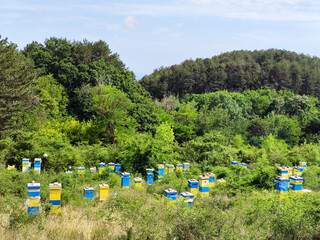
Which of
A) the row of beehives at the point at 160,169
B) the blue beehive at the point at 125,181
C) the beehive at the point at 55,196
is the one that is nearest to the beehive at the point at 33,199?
the beehive at the point at 55,196

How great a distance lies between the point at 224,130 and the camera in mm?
29781

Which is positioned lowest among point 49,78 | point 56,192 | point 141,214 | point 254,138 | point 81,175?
point 254,138

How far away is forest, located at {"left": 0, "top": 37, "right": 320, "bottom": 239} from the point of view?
4.58 m

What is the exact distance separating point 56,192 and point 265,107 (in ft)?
136

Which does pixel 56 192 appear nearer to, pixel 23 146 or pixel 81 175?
pixel 81 175

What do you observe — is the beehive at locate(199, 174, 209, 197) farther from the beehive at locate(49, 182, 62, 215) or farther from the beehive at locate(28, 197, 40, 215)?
the beehive at locate(28, 197, 40, 215)

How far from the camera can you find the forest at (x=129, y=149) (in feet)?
15.0

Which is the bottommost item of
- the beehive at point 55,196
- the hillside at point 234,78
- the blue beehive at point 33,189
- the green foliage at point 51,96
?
the beehive at point 55,196

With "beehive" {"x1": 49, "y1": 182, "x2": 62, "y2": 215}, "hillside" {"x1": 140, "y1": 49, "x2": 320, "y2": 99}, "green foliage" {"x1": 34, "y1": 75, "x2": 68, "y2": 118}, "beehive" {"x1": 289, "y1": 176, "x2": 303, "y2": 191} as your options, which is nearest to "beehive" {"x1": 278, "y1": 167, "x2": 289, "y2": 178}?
"beehive" {"x1": 289, "y1": 176, "x2": 303, "y2": 191}

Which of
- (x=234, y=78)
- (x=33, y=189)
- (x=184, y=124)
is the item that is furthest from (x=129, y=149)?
(x=234, y=78)

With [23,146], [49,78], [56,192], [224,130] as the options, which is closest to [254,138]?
[224,130]

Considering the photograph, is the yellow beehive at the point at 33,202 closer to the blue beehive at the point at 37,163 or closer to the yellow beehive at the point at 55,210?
the yellow beehive at the point at 55,210

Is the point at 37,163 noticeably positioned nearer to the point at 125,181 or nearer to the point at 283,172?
the point at 125,181

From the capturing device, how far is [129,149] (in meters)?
14.8
